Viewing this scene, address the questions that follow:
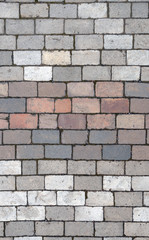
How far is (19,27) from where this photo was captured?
8.25ft

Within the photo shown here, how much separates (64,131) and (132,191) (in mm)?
879

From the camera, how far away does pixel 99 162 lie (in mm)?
2559

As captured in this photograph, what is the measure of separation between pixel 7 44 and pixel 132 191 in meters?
1.85

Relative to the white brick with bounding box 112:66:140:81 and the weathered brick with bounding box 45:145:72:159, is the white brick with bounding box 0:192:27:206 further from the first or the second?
the white brick with bounding box 112:66:140:81

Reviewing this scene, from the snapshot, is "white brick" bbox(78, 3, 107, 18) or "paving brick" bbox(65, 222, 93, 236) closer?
"white brick" bbox(78, 3, 107, 18)

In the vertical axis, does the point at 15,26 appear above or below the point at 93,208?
above

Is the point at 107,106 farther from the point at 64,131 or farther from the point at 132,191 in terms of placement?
the point at 132,191

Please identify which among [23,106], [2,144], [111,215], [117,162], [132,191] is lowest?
[111,215]

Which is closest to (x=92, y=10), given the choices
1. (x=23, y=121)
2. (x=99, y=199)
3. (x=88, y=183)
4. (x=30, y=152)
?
(x=23, y=121)

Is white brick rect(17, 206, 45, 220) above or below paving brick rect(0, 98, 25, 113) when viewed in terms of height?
below

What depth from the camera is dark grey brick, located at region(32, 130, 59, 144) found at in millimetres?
2547

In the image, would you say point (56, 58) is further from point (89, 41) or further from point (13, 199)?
point (13, 199)

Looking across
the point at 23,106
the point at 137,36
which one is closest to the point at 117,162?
the point at 23,106

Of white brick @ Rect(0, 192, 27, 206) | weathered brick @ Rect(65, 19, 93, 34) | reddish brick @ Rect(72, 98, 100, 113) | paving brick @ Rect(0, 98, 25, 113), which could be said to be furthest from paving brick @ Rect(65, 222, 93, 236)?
weathered brick @ Rect(65, 19, 93, 34)
